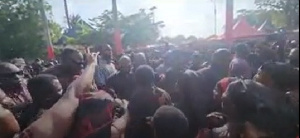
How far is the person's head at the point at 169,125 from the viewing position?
251 centimetres

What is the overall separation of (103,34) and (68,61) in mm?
27461

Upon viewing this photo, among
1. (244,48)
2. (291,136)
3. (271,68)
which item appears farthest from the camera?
(244,48)

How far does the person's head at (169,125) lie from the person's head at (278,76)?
1.91 ft

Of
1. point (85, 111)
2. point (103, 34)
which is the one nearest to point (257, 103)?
point (85, 111)

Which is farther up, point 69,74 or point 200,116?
point 69,74

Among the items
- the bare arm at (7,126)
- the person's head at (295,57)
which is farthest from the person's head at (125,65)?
the person's head at (295,57)

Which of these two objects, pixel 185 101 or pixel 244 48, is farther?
pixel 244 48

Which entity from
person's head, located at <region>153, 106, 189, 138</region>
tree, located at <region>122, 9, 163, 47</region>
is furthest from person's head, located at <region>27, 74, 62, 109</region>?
tree, located at <region>122, 9, 163, 47</region>

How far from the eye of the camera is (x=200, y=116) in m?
3.88

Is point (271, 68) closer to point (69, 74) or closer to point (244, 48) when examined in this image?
point (69, 74)

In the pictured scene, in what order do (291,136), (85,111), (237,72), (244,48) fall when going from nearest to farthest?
(291,136)
(85,111)
(237,72)
(244,48)

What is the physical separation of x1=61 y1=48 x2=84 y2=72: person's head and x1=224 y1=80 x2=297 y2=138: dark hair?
2.07m

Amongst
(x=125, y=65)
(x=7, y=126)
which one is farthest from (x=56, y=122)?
(x=125, y=65)

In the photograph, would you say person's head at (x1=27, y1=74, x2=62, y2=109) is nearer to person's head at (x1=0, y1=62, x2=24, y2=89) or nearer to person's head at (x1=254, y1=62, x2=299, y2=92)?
person's head at (x1=0, y1=62, x2=24, y2=89)
